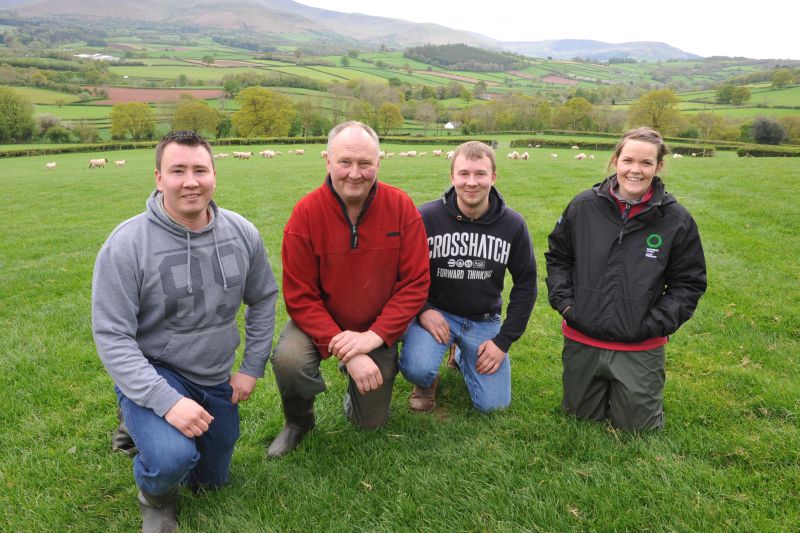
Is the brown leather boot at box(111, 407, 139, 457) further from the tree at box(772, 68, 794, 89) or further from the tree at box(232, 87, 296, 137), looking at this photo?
the tree at box(772, 68, 794, 89)

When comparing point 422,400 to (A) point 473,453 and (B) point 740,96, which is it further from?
(B) point 740,96

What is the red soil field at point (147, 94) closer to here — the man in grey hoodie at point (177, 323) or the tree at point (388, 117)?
the tree at point (388, 117)

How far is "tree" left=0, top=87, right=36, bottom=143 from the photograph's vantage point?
186ft

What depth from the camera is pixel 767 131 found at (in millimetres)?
53719

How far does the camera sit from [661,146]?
357 centimetres

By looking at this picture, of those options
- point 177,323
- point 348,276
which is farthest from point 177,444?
point 348,276

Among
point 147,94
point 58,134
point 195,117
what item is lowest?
point 58,134

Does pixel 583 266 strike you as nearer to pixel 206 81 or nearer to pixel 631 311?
pixel 631 311

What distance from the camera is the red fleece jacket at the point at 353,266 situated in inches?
133

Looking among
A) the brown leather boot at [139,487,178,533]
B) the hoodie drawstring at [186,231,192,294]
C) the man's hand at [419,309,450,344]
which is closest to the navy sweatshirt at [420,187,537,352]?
the man's hand at [419,309,450,344]

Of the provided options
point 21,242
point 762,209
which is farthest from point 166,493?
point 762,209

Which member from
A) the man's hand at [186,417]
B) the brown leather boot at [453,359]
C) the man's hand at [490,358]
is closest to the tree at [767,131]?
the brown leather boot at [453,359]

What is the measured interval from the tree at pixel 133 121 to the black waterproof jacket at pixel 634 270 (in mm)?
70385

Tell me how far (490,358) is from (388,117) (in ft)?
241
